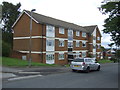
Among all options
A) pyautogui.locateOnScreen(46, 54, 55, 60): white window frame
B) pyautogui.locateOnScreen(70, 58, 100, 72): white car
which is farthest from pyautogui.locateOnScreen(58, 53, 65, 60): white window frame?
pyautogui.locateOnScreen(70, 58, 100, 72): white car

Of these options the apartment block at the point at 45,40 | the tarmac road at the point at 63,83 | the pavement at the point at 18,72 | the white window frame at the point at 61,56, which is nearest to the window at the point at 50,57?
the apartment block at the point at 45,40

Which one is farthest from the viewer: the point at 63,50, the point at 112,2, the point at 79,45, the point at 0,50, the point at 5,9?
the point at 5,9

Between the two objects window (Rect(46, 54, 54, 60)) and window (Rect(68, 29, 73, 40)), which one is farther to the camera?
window (Rect(68, 29, 73, 40))

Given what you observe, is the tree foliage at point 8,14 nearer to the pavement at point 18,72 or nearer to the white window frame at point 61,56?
the white window frame at point 61,56

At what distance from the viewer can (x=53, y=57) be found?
33.1 meters

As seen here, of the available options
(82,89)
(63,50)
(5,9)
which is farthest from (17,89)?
(5,9)

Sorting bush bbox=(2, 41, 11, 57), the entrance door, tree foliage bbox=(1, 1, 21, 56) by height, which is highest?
tree foliage bbox=(1, 1, 21, 56)

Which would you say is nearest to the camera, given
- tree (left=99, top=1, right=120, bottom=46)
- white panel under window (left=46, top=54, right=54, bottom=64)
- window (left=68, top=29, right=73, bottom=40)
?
tree (left=99, top=1, right=120, bottom=46)

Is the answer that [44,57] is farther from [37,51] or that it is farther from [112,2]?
[112,2]

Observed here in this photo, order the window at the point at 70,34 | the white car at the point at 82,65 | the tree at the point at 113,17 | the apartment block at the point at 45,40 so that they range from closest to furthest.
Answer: the tree at the point at 113,17 < the white car at the point at 82,65 < the apartment block at the point at 45,40 < the window at the point at 70,34

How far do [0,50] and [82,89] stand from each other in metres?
20.9

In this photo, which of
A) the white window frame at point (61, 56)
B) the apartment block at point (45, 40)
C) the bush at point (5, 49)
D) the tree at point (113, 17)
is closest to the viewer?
the tree at point (113, 17)

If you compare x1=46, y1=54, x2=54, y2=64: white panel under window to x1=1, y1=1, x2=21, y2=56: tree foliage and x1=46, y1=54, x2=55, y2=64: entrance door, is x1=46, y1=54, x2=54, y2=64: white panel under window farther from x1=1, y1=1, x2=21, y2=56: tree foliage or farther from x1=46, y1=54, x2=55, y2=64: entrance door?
x1=1, y1=1, x2=21, y2=56: tree foliage

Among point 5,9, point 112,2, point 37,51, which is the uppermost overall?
point 5,9
